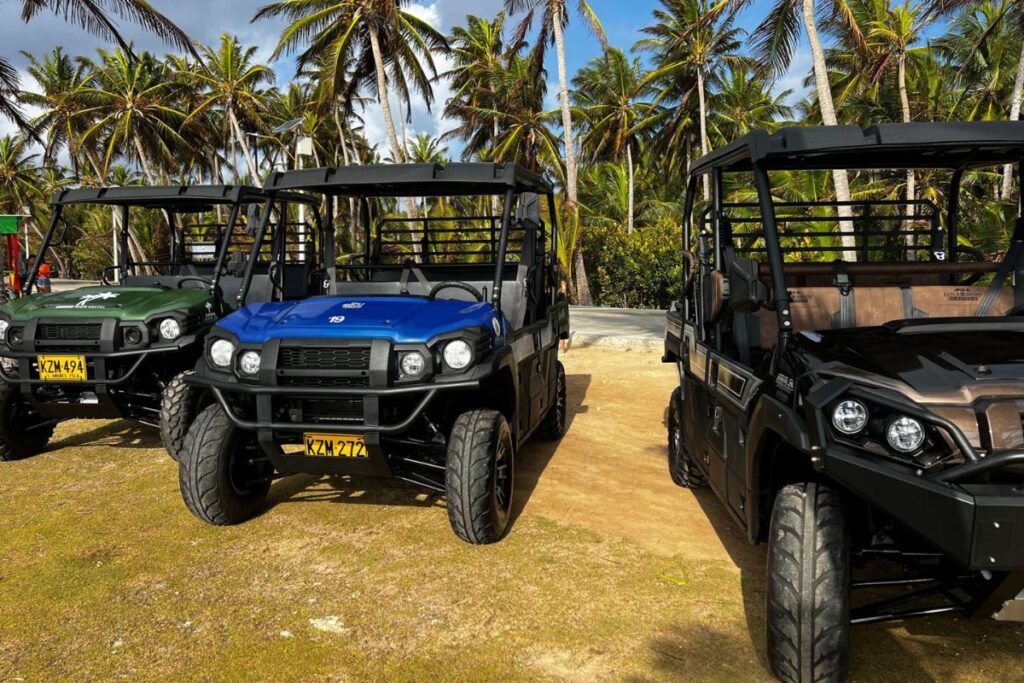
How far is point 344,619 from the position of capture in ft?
10.9

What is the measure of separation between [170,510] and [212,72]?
35.4 meters

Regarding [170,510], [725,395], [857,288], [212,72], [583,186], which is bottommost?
[170,510]

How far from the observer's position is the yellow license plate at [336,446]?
12.5 ft

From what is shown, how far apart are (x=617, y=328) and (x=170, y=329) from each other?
1063 centimetres

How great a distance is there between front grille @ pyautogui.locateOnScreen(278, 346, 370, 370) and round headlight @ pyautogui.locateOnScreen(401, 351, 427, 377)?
0.19 m

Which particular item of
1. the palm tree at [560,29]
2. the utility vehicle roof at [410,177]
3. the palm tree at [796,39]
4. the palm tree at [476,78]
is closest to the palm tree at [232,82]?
the palm tree at [476,78]

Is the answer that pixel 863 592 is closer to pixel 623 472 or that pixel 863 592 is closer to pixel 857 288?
pixel 857 288

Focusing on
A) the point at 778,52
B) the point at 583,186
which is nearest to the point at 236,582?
the point at 778,52

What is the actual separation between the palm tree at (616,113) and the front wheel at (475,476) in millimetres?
30039

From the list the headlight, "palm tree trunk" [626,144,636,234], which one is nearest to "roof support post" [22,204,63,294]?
the headlight

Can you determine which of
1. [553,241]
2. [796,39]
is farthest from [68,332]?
[796,39]

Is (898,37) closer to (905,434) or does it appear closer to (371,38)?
(371,38)

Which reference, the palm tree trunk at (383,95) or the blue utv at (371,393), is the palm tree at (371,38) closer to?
the palm tree trunk at (383,95)

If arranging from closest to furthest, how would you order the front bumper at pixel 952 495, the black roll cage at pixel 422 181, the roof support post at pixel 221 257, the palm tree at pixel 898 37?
the front bumper at pixel 952 495, the black roll cage at pixel 422 181, the roof support post at pixel 221 257, the palm tree at pixel 898 37
